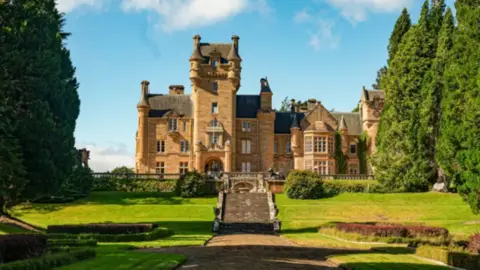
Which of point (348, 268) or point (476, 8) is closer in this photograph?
point (348, 268)

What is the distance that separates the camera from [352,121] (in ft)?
238

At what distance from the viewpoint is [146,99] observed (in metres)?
67.7

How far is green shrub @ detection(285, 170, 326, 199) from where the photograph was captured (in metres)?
53.5

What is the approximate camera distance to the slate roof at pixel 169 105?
6800 centimetres

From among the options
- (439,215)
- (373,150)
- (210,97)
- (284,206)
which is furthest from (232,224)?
(373,150)

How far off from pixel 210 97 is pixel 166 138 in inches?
280

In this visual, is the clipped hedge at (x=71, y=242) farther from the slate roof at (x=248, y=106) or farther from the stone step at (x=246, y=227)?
the slate roof at (x=248, y=106)

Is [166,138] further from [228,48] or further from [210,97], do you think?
[228,48]

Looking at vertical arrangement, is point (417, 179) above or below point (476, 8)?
below

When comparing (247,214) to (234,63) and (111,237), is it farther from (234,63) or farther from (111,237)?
(234,63)

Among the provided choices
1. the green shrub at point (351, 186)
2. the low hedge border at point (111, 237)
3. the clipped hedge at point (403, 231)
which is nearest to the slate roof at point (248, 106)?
the green shrub at point (351, 186)

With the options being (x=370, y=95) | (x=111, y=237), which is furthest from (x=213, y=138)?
(x=111, y=237)

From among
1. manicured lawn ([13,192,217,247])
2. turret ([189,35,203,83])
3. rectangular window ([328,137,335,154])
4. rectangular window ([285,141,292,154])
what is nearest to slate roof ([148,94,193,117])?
turret ([189,35,203,83])

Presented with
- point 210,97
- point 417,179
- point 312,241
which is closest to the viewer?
point 312,241
